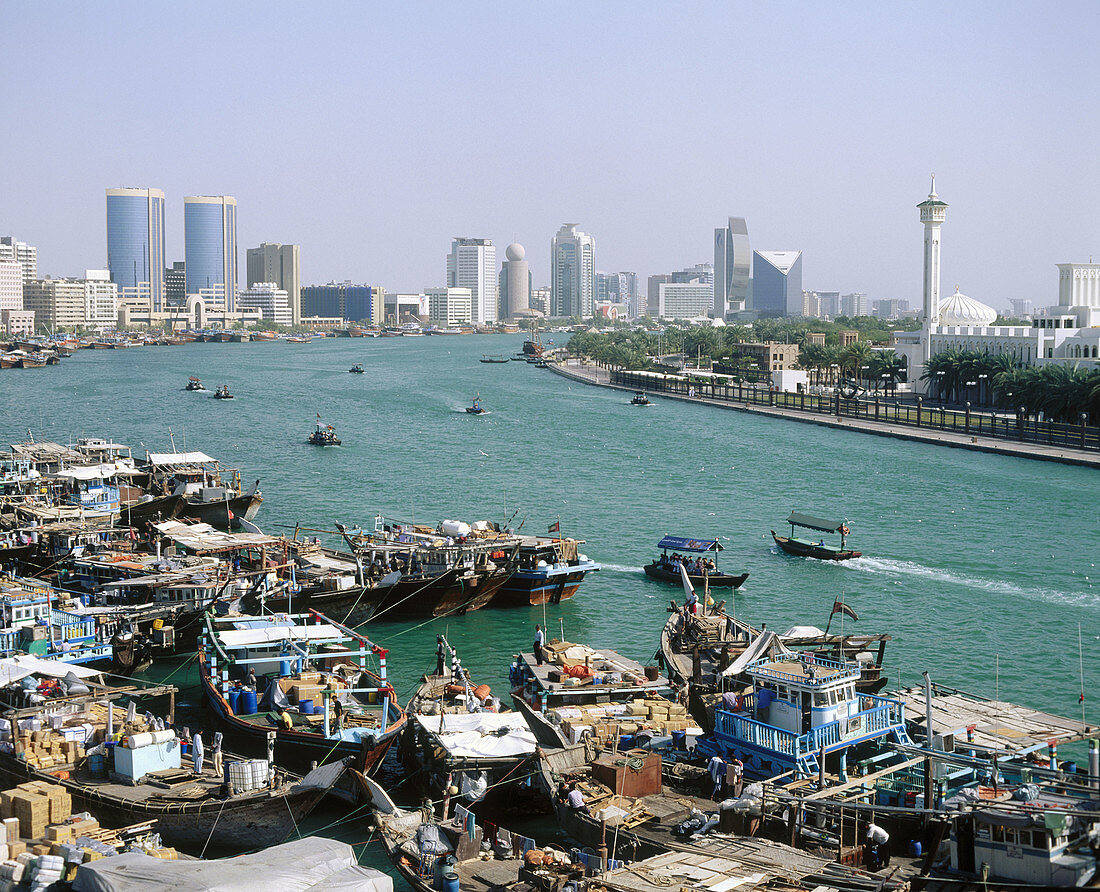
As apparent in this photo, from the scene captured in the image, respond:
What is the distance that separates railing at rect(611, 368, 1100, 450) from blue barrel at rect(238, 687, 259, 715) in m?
41.9

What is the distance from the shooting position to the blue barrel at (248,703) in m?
17.2

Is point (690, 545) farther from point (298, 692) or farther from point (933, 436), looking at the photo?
point (933, 436)

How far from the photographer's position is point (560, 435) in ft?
202

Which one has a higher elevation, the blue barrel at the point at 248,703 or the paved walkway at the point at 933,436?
the paved walkway at the point at 933,436

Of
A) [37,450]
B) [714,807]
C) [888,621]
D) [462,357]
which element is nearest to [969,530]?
[888,621]

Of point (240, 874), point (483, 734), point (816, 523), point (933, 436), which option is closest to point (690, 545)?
point (816, 523)

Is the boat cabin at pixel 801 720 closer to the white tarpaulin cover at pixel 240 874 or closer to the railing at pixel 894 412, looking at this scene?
the white tarpaulin cover at pixel 240 874

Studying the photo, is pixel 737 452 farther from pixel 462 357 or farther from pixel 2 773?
pixel 462 357

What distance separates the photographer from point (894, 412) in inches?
2552

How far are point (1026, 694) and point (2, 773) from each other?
15828mm

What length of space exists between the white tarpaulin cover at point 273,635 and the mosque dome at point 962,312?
2987 inches

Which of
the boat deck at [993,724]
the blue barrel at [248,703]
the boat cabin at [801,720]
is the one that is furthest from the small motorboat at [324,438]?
the boat cabin at [801,720]

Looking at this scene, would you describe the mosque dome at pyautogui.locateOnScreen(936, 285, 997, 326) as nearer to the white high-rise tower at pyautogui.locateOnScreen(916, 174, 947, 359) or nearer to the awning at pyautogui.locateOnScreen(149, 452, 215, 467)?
the white high-rise tower at pyautogui.locateOnScreen(916, 174, 947, 359)

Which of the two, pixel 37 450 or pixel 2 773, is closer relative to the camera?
pixel 2 773
